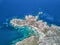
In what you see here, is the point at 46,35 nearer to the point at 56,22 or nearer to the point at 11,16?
the point at 56,22

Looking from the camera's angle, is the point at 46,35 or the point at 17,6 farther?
the point at 17,6

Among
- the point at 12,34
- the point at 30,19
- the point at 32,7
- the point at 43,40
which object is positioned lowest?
the point at 43,40

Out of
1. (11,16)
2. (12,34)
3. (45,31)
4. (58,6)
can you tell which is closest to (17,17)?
(11,16)

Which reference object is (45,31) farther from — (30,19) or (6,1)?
(6,1)

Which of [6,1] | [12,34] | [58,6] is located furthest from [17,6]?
[58,6]

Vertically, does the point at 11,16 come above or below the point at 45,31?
above

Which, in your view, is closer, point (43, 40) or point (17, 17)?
point (43, 40)
